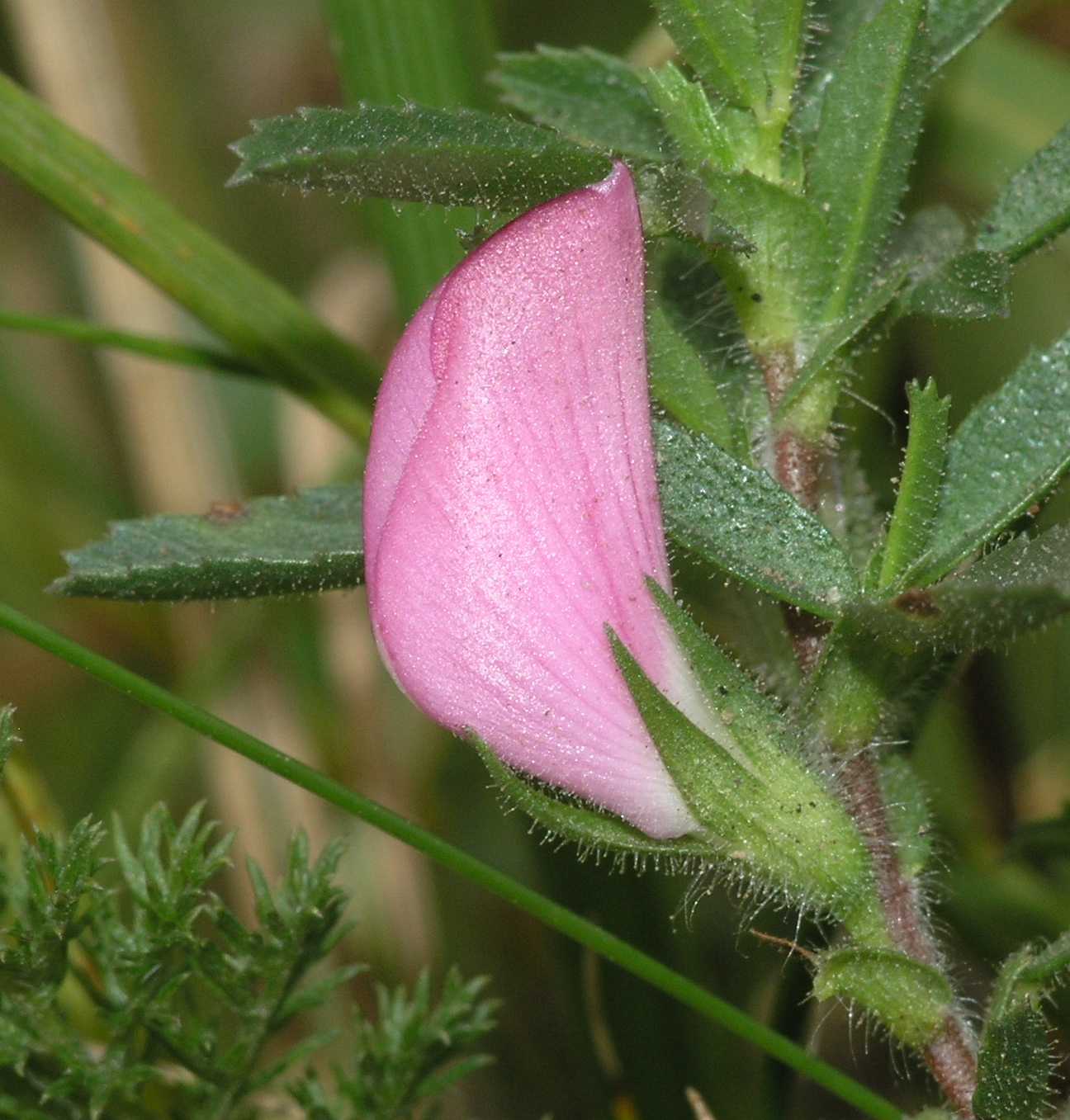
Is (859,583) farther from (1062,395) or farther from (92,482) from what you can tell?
(92,482)

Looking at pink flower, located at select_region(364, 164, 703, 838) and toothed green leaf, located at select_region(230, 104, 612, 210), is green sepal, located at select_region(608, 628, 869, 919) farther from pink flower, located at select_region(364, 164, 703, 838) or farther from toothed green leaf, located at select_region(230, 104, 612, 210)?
toothed green leaf, located at select_region(230, 104, 612, 210)

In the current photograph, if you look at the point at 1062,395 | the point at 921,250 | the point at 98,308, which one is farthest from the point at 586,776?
the point at 98,308

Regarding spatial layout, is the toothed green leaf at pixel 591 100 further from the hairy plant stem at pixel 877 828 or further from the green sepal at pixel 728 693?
the green sepal at pixel 728 693

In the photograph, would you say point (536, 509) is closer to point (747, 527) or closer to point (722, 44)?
point (747, 527)

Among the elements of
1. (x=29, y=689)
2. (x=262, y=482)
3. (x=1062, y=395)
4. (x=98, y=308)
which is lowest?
(x=29, y=689)

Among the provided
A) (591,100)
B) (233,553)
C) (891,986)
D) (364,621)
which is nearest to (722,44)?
(591,100)

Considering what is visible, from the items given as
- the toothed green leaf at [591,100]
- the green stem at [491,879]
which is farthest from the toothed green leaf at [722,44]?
the green stem at [491,879]
